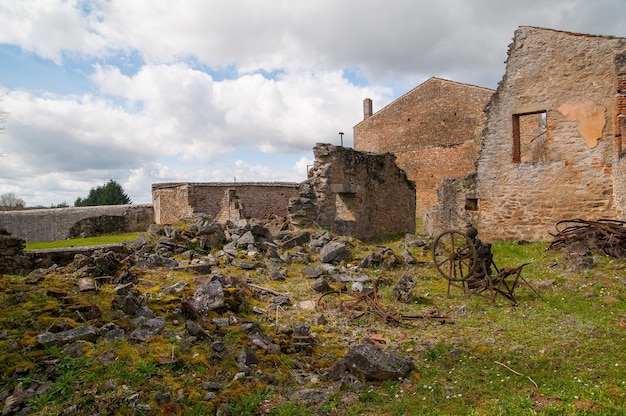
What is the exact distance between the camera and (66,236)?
2400 centimetres

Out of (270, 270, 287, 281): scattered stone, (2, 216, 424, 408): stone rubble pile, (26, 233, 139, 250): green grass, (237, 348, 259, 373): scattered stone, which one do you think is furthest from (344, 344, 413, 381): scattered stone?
(26, 233, 139, 250): green grass

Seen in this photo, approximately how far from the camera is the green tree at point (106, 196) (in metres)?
41.4

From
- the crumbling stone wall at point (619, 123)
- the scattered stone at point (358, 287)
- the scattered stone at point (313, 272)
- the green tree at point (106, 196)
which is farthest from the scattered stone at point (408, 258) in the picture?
the green tree at point (106, 196)

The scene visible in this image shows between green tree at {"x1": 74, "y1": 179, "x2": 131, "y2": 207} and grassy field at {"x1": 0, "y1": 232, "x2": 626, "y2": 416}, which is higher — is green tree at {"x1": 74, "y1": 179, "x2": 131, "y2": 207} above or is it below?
above

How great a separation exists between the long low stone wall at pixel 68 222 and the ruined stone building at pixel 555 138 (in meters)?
19.3

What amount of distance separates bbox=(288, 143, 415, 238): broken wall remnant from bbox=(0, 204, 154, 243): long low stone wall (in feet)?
49.2

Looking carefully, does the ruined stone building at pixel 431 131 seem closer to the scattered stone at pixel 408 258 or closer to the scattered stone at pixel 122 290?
the scattered stone at pixel 408 258

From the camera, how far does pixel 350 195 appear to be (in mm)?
14438

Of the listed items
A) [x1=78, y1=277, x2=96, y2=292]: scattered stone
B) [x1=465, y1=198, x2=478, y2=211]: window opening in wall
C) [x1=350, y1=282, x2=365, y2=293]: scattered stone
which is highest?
[x1=465, y1=198, x2=478, y2=211]: window opening in wall

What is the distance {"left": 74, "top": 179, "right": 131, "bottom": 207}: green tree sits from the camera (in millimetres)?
41406

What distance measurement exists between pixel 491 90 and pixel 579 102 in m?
18.2

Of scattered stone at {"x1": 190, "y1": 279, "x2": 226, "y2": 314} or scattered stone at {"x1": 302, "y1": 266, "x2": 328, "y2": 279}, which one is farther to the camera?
scattered stone at {"x1": 302, "y1": 266, "x2": 328, "y2": 279}

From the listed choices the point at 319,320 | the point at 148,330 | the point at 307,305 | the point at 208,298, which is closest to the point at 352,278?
the point at 307,305

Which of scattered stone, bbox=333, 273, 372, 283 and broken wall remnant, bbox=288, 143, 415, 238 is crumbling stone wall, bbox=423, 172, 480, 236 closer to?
broken wall remnant, bbox=288, 143, 415, 238
